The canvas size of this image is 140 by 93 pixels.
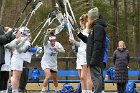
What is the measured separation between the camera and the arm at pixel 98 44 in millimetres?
9336

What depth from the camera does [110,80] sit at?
687 inches

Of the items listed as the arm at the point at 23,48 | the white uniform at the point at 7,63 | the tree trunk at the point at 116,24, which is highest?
the tree trunk at the point at 116,24

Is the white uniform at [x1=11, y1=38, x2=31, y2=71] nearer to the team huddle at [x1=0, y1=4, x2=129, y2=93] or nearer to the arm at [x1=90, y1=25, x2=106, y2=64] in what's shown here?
the team huddle at [x1=0, y1=4, x2=129, y2=93]

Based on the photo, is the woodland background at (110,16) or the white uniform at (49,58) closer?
the white uniform at (49,58)

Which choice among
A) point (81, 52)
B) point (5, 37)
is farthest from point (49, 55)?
point (5, 37)

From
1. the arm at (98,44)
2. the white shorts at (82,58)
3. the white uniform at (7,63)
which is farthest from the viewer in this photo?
the white shorts at (82,58)

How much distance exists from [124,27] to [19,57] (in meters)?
21.5

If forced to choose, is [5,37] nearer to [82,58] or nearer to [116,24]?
[82,58]

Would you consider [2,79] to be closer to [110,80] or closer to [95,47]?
[95,47]

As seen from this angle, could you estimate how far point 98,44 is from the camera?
30.7 ft

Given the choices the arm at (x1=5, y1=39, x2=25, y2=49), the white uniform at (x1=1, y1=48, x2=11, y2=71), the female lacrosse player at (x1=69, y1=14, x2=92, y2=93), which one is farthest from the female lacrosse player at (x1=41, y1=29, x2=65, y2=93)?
the white uniform at (x1=1, y1=48, x2=11, y2=71)

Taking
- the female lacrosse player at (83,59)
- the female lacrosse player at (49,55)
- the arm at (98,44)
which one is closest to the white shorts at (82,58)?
the female lacrosse player at (83,59)

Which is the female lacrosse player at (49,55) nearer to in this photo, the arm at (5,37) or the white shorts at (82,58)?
the white shorts at (82,58)

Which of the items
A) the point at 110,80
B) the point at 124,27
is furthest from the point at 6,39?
the point at 124,27
